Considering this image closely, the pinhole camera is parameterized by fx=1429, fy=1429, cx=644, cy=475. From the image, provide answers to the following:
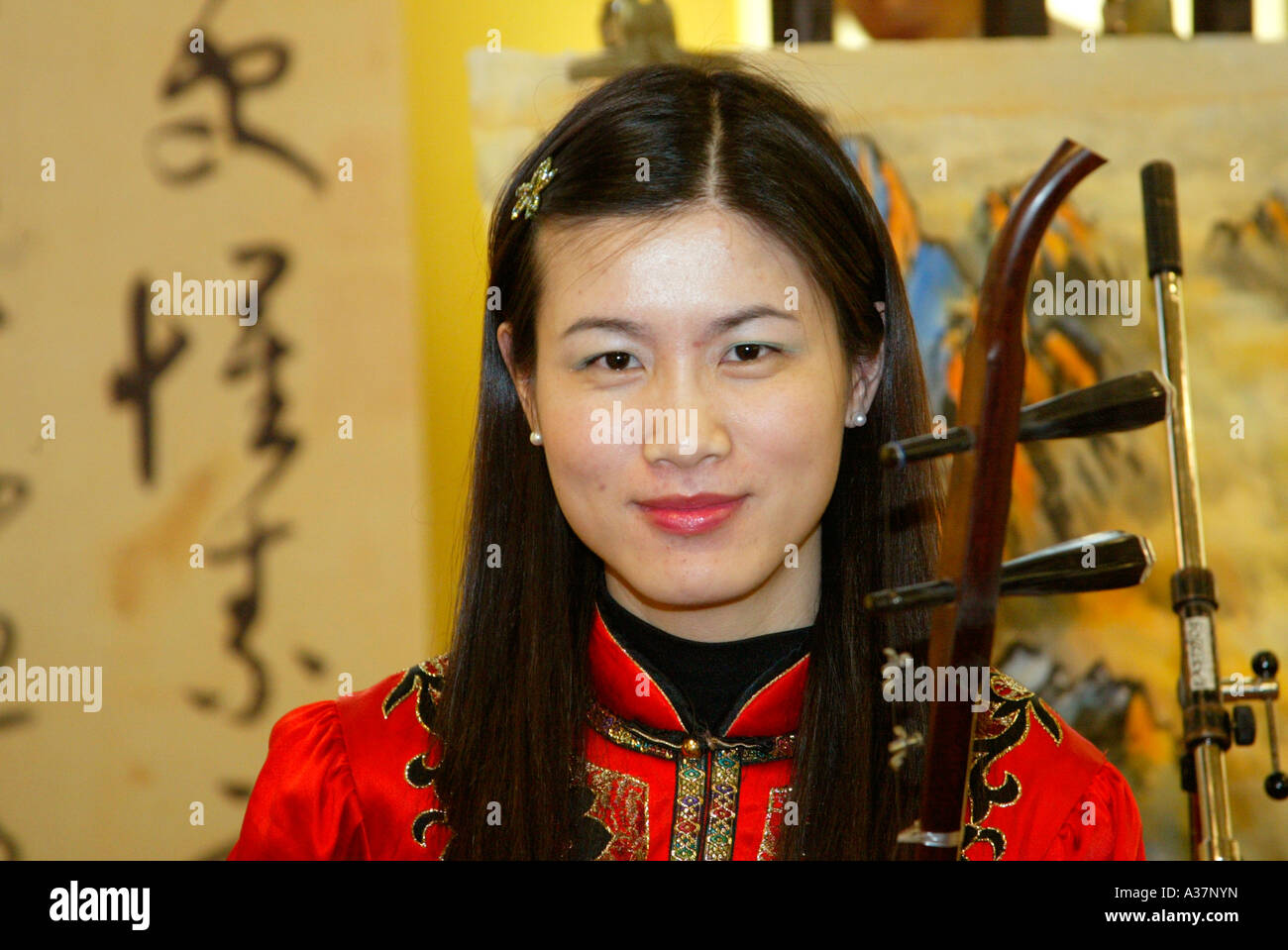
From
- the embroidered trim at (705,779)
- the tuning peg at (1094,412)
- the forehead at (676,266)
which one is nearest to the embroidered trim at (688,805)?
the embroidered trim at (705,779)

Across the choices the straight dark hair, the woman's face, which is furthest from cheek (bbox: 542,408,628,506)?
A: the straight dark hair

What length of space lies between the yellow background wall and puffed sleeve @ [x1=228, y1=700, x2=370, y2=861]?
0.77 metres

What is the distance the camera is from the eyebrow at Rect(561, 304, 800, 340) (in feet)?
3.15

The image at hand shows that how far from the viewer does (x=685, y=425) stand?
3.13ft

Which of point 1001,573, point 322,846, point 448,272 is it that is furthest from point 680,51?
point 1001,573

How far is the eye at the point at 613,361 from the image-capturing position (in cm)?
99

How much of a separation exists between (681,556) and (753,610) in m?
0.13

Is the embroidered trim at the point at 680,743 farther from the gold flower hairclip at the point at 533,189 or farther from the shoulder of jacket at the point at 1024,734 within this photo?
the gold flower hairclip at the point at 533,189

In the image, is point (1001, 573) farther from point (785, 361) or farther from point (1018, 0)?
point (1018, 0)

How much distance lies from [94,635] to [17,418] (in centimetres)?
31

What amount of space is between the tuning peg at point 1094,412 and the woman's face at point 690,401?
0.30 m

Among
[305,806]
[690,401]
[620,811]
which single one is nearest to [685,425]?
[690,401]

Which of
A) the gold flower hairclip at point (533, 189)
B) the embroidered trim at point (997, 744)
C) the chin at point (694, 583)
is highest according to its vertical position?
the gold flower hairclip at point (533, 189)

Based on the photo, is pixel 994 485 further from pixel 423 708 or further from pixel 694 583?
pixel 423 708
